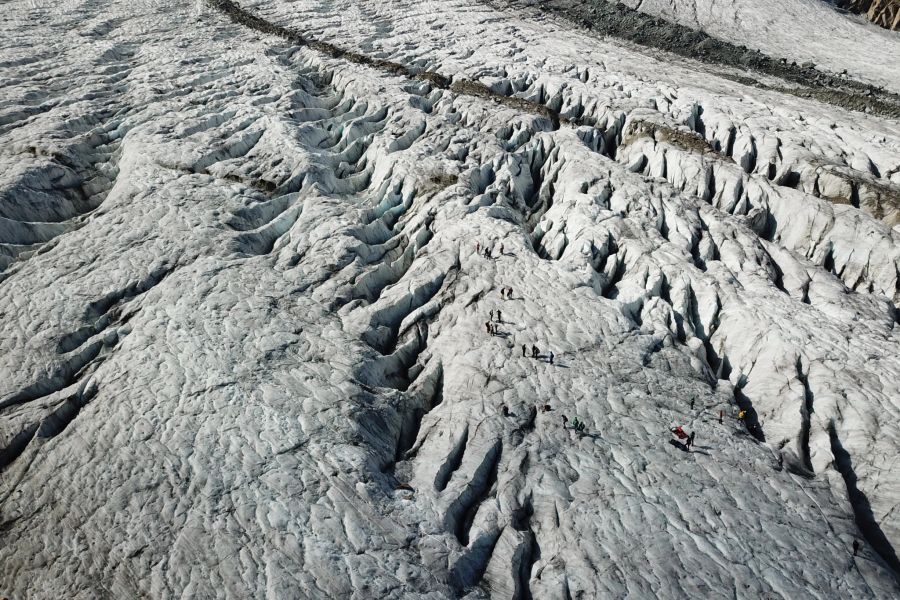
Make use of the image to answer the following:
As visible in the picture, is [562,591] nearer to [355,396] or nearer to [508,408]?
[508,408]

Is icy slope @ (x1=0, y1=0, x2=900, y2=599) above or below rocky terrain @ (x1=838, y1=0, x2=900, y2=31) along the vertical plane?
below

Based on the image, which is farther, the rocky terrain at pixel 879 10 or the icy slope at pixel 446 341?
the rocky terrain at pixel 879 10

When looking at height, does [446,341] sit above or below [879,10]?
below

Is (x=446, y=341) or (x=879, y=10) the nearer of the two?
(x=446, y=341)

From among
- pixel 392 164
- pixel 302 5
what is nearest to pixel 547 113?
pixel 392 164

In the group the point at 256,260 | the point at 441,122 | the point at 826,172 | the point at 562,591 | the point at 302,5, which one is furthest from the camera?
Answer: the point at 302,5

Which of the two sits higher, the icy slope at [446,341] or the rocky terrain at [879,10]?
the rocky terrain at [879,10]

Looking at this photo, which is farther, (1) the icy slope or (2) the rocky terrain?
(2) the rocky terrain

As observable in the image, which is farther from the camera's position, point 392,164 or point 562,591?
point 392,164
